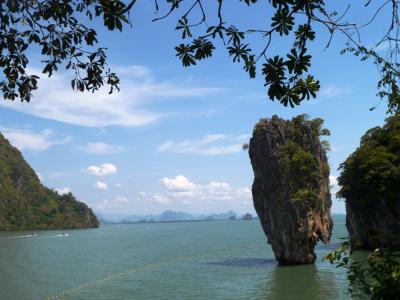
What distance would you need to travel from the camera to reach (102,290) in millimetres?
33219

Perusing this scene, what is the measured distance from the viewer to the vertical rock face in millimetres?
39562

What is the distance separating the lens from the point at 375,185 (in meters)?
47.8

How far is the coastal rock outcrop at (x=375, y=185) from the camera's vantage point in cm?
4634

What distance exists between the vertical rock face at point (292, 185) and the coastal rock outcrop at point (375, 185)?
7068 mm

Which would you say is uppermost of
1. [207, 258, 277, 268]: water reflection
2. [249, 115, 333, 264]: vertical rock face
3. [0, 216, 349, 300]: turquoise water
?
[249, 115, 333, 264]: vertical rock face

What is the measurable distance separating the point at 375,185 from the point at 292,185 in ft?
40.3

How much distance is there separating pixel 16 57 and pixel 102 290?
29.2m

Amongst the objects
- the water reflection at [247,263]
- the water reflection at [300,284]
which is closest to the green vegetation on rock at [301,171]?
the water reflection at [300,284]

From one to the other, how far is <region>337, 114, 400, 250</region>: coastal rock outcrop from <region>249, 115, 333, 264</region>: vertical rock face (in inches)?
278

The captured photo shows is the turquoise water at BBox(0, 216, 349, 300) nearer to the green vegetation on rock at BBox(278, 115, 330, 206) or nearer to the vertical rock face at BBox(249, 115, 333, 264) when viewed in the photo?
the vertical rock face at BBox(249, 115, 333, 264)

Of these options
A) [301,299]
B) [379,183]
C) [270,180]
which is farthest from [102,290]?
[379,183]

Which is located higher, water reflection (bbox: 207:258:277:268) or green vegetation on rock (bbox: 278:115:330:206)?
green vegetation on rock (bbox: 278:115:330:206)

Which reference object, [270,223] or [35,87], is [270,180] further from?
[35,87]

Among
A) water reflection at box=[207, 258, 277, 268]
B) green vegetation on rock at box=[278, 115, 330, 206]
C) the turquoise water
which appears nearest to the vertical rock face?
green vegetation on rock at box=[278, 115, 330, 206]
